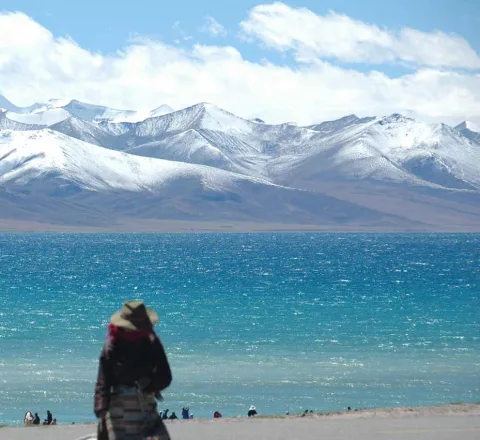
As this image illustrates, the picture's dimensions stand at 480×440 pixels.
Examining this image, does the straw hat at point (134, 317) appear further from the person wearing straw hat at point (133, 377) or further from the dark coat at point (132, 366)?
the dark coat at point (132, 366)

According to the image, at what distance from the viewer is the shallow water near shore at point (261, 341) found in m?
34.2

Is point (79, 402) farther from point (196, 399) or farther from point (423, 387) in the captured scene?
point (423, 387)

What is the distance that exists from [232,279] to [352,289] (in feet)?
57.0

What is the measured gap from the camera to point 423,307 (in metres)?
68.2

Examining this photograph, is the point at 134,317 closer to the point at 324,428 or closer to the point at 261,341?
the point at 324,428

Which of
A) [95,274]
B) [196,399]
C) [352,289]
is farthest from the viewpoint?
[95,274]

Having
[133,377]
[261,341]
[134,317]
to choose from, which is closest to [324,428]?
[133,377]

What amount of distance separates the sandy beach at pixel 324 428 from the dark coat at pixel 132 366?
542 cm

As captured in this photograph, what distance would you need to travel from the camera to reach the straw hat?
11.4 meters

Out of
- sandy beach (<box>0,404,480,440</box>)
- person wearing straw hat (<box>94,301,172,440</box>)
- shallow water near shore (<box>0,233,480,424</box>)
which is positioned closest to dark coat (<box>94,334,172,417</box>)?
person wearing straw hat (<box>94,301,172,440</box>)

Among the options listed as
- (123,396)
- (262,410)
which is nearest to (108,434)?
(123,396)

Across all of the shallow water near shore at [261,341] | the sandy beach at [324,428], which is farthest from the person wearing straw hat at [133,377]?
the shallow water near shore at [261,341]

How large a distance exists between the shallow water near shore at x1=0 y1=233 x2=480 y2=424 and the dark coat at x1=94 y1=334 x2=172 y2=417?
20.0 m

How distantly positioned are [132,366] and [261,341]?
36.9 m
